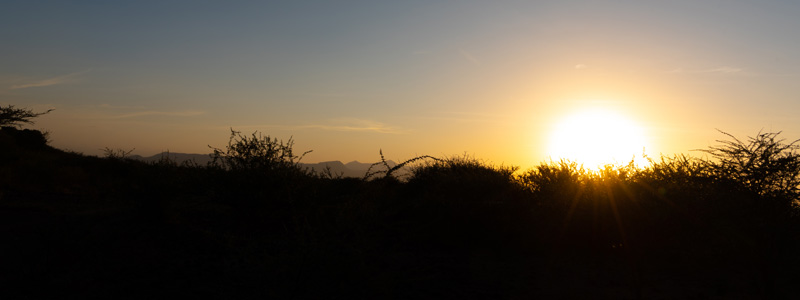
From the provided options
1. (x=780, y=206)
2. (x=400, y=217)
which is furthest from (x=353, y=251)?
(x=400, y=217)

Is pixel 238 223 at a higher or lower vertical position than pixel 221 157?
lower

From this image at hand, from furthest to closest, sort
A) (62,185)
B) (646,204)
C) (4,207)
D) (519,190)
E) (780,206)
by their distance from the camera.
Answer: (62,185), (519,190), (4,207), (646,204), (780,206)

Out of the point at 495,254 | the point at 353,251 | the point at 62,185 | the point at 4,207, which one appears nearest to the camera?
the point at 353,251

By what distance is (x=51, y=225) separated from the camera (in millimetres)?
11125

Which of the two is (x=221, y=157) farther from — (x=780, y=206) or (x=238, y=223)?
(x=780, y=206)

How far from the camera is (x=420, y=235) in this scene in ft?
39.3

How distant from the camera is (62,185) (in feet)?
72.1

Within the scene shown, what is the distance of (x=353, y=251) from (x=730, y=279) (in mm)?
7335

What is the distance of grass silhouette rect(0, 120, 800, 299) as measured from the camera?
724cm

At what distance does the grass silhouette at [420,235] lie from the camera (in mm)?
7238

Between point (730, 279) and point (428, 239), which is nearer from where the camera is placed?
point (730, 279)

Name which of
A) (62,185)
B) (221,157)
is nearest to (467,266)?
(221,157)

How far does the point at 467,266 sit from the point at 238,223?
5.08 m

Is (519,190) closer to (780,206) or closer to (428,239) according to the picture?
(428,239)
